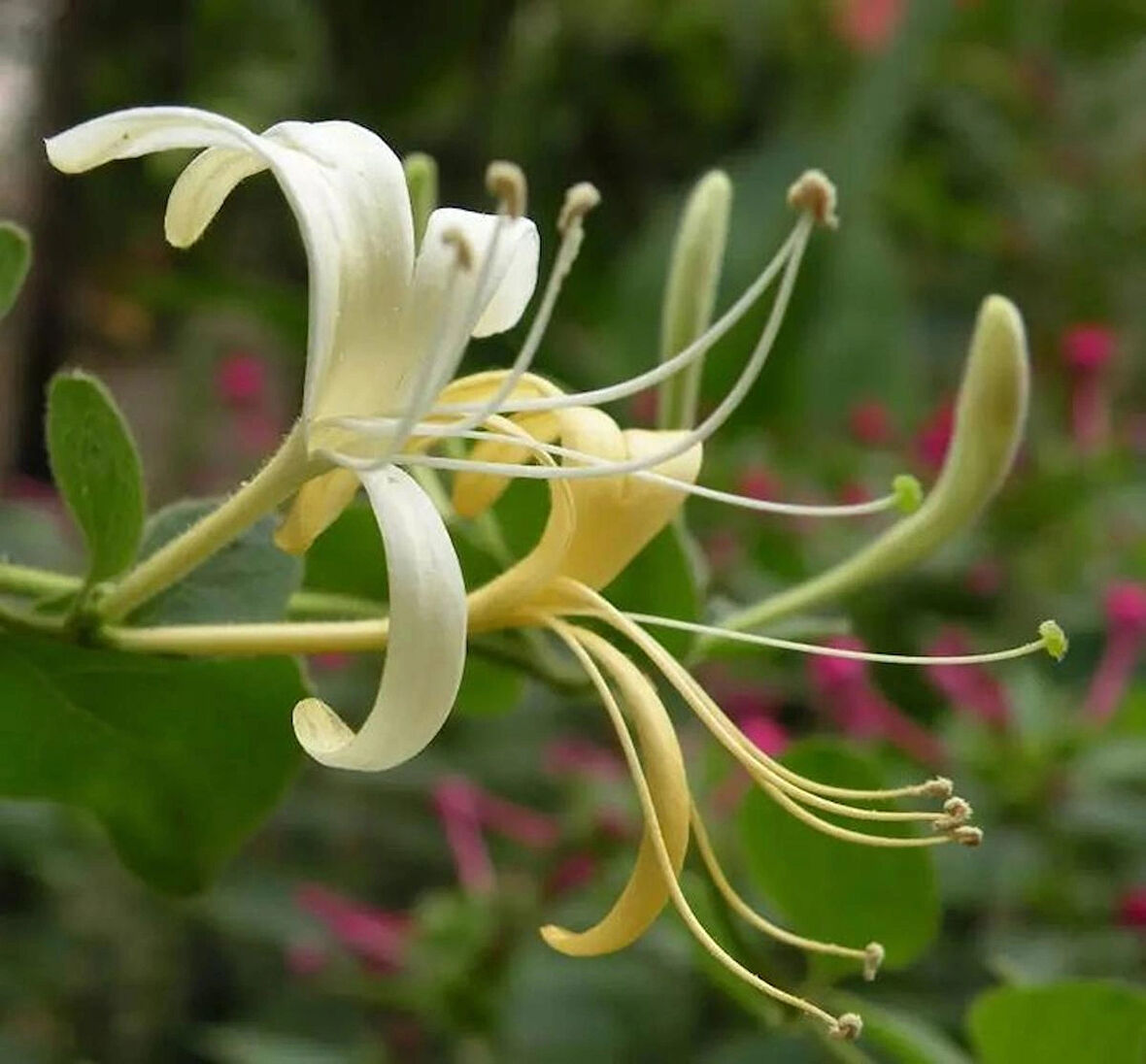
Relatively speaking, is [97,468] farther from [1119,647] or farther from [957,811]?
[1119,647]

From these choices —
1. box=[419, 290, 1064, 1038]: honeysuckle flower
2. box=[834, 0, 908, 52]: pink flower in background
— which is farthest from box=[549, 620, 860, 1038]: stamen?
box=[834, 0, 908, 52]: pink flower in background

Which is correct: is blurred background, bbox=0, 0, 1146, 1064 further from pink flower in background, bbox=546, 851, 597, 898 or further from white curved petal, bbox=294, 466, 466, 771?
white curved petal, bbox=294, 466, 466, 771

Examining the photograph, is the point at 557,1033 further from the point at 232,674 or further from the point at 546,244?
the point at 546,244

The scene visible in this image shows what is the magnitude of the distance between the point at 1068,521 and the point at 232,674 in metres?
0.76

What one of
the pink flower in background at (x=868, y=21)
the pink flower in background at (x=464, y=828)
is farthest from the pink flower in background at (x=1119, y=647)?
the pink flower in background at (x=868, y=21)

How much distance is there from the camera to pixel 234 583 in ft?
1.36

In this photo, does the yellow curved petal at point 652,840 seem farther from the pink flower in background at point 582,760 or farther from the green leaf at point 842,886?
the pink flower in background at point 582,760

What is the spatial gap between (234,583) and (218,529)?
2.0 inches

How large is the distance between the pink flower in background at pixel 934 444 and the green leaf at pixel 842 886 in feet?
2.00

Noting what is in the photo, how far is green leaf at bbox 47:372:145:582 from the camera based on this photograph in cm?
40

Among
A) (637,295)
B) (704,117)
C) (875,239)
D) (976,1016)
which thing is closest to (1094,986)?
(976,1016)

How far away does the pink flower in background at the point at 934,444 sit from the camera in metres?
1.07

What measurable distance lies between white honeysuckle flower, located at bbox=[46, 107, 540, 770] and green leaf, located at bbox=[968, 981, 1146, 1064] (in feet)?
0.67

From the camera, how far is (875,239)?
1525 millimetres
